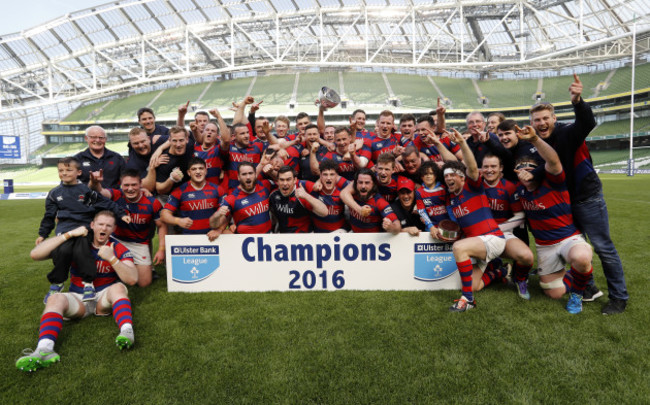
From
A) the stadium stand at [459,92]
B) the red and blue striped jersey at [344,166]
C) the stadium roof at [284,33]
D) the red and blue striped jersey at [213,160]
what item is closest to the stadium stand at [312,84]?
the stadium roof at [284,33]

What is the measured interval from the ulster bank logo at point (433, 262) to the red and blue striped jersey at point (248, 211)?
1.84m

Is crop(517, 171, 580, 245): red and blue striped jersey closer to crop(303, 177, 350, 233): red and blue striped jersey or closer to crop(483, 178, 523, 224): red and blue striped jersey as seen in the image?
crop(483, 178, 523, 224): red and blue striped jersey

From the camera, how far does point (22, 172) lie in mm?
37938

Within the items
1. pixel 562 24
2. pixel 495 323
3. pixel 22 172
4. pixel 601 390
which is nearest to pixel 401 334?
pixel 495 323

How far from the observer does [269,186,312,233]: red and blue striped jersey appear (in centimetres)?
428

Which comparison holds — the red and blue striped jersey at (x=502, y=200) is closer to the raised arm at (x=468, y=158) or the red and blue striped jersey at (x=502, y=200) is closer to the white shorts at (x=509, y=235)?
the white shorts at (x=509, y=235)

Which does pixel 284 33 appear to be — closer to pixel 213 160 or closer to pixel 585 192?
pixel 213 160

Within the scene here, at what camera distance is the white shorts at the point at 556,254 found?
11.0ft

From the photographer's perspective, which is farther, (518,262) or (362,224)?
(362,224)

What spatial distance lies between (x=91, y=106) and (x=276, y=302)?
5246cm

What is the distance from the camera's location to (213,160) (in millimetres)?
4844

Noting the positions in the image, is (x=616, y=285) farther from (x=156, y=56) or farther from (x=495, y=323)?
(x=156, y=56)

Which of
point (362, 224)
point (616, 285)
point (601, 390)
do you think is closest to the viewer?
point (601, 390)

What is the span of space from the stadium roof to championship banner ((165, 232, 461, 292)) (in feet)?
73.2
